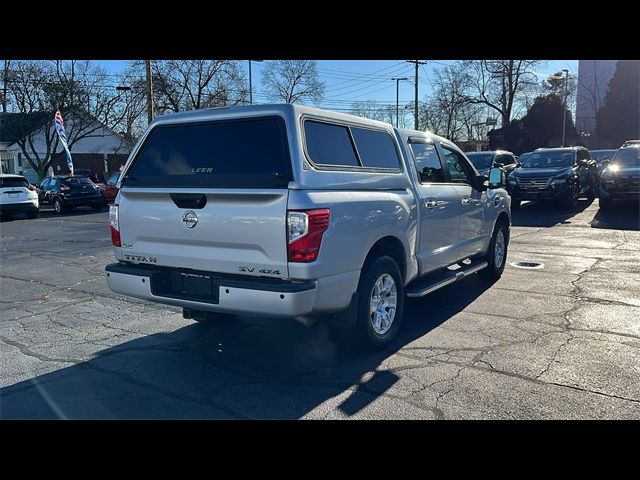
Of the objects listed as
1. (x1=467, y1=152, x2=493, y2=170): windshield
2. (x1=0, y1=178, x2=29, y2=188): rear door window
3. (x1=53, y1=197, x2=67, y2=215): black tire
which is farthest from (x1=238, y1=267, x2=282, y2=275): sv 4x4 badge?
(x1=53, y1=197, x2=67, y2=215): black tire

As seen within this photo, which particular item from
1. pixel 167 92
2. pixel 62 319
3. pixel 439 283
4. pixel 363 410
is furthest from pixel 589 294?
pixel 167 92

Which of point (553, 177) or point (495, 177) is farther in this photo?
point (553, 177)

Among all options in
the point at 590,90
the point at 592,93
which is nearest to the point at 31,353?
the point at 592,93

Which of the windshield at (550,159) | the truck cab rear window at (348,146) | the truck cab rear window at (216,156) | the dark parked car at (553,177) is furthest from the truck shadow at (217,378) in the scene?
the windshield at (550,159)

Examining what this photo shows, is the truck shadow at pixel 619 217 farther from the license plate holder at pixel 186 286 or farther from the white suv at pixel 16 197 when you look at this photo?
the white suv at pixel 16 197

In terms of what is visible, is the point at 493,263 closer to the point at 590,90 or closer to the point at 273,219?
the point at 273,219

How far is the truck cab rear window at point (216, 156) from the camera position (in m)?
3.95

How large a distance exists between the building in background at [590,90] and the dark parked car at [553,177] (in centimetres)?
4599

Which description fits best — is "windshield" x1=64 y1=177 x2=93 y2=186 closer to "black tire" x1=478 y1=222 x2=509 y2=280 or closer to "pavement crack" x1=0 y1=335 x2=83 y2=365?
"pavement crack" x1=0 y1=335 x2=83 y2=365

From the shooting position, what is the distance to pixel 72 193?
2080 centimetres

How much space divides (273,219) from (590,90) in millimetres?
66497
